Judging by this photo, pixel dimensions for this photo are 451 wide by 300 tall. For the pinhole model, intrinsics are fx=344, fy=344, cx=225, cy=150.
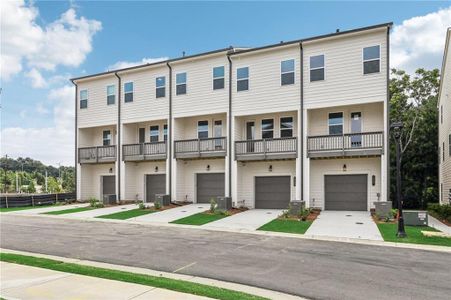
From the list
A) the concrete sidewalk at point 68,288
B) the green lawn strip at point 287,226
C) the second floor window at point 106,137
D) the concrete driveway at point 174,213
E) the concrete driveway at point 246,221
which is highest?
the second floor window at point 106,137

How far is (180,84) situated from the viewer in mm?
23547

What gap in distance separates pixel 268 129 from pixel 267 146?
166cm

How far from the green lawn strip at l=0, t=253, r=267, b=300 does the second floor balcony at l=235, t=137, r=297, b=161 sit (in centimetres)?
1348

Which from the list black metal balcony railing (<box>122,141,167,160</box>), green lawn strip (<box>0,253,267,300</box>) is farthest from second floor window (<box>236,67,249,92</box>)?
green lawn strip (<box>0,253,267,300</box>)

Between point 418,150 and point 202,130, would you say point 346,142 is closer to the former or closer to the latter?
point 202,130

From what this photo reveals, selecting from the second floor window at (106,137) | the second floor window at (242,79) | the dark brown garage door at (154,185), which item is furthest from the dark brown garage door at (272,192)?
the second floor window at (106,137)

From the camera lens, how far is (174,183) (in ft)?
76.6

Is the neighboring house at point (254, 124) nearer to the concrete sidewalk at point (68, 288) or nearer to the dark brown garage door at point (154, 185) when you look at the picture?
the dark brown garage door at point (154, 185)

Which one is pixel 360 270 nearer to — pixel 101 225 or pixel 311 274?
pixel 311 274

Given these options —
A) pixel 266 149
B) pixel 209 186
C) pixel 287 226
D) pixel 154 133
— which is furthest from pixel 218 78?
pixel 287 226

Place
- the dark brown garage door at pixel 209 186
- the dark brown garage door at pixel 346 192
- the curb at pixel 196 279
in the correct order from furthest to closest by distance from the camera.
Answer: the dark brown garage door at pixel 209 186 → the dark brown garage door at pixel 346 192 → the curb at pixel 196 279

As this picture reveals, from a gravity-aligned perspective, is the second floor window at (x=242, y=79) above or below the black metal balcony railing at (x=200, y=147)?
above

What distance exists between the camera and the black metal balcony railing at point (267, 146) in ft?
65.9

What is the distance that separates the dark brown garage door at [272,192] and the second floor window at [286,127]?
269 centimetres
